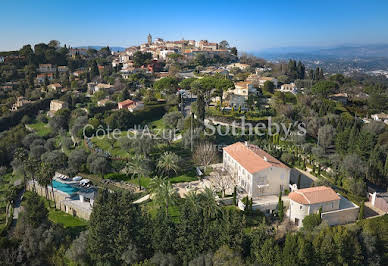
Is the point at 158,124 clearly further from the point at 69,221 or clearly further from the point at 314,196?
the point at 314,196

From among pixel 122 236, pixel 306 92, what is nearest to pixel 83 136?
pixel 122 236

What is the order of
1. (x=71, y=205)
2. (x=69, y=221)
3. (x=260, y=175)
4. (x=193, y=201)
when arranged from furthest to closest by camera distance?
1. (x=71, y=205)
2. (x=260, y=175)
3. (x=69, y=221)
4. (x=193, y=201)

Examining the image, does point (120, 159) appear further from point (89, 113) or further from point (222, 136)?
point (89, 113)

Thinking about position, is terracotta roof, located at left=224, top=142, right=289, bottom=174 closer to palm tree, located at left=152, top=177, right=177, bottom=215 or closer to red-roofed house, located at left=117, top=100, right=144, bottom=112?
palm tree, located at left=152, top=177, right=177, bottom=215

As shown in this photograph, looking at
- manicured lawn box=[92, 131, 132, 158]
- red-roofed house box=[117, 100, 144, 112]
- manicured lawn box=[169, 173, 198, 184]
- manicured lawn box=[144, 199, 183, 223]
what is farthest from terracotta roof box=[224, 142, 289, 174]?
red-roofed house box=[117, 100, 144, 112]

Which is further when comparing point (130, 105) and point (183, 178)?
point (130, 105)

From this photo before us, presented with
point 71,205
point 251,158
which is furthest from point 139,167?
point 251,158
